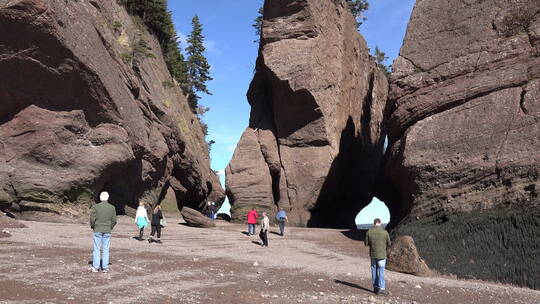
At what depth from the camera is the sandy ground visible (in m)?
7.00

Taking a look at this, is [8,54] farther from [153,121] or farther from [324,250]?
[324,250]

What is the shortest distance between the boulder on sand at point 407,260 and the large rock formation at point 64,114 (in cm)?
1374

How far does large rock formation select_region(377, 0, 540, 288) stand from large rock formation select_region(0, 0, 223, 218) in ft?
45.3

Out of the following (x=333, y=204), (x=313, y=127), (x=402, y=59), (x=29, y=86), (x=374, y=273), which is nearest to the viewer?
(x=374, y=273)

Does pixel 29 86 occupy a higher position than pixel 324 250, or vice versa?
pixel 29 86

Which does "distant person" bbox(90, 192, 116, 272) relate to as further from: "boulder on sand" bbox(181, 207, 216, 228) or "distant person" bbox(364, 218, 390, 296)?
"boulder on sand" bbox(181, 207, 216, 228)

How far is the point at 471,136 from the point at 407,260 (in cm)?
546

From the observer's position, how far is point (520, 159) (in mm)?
14039

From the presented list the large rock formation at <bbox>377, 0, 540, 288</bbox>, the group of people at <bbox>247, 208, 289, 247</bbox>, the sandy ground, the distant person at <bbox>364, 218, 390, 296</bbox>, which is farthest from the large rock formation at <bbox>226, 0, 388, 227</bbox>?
the distant person at <bbox>364, 218, 390, 296</bbox>

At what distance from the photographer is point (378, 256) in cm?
915

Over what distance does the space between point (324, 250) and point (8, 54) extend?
15.4 meters

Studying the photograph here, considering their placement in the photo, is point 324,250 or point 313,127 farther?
point 313,127

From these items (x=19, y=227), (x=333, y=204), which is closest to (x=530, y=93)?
(x=19, y=227)

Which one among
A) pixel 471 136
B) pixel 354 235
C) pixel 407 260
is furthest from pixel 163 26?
pixel 407 260
